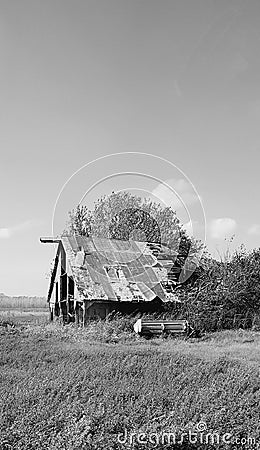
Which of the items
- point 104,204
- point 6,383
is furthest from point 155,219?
point 6,383

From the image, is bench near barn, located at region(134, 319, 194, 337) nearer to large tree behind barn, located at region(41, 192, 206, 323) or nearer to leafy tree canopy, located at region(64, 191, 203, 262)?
large tree behind barn, located at region(41, 192, 206, 323)

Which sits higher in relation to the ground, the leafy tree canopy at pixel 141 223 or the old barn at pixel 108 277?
the leafy tree canopy at pixel 141 223

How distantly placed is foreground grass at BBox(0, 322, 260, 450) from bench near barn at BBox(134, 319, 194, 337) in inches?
307

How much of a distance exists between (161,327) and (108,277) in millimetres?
4874

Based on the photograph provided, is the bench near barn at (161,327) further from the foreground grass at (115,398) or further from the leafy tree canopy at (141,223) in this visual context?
the leafy tree canopy at (141,223)

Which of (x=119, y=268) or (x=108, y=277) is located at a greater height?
(x=119, y=268)

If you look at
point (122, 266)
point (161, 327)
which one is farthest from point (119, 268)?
point (161, 327)

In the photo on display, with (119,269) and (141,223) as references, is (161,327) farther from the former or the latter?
(141,223)

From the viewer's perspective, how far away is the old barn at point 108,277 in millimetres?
24812

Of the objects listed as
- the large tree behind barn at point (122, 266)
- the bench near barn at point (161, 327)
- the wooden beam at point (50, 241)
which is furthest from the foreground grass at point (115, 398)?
the wooden beam at point (50, 241)

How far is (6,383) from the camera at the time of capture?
9484 mm

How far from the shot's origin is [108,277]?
1029 inches

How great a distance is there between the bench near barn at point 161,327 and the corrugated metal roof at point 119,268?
2.52 m

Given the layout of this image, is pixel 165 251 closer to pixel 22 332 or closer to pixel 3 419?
pixel 22 332
